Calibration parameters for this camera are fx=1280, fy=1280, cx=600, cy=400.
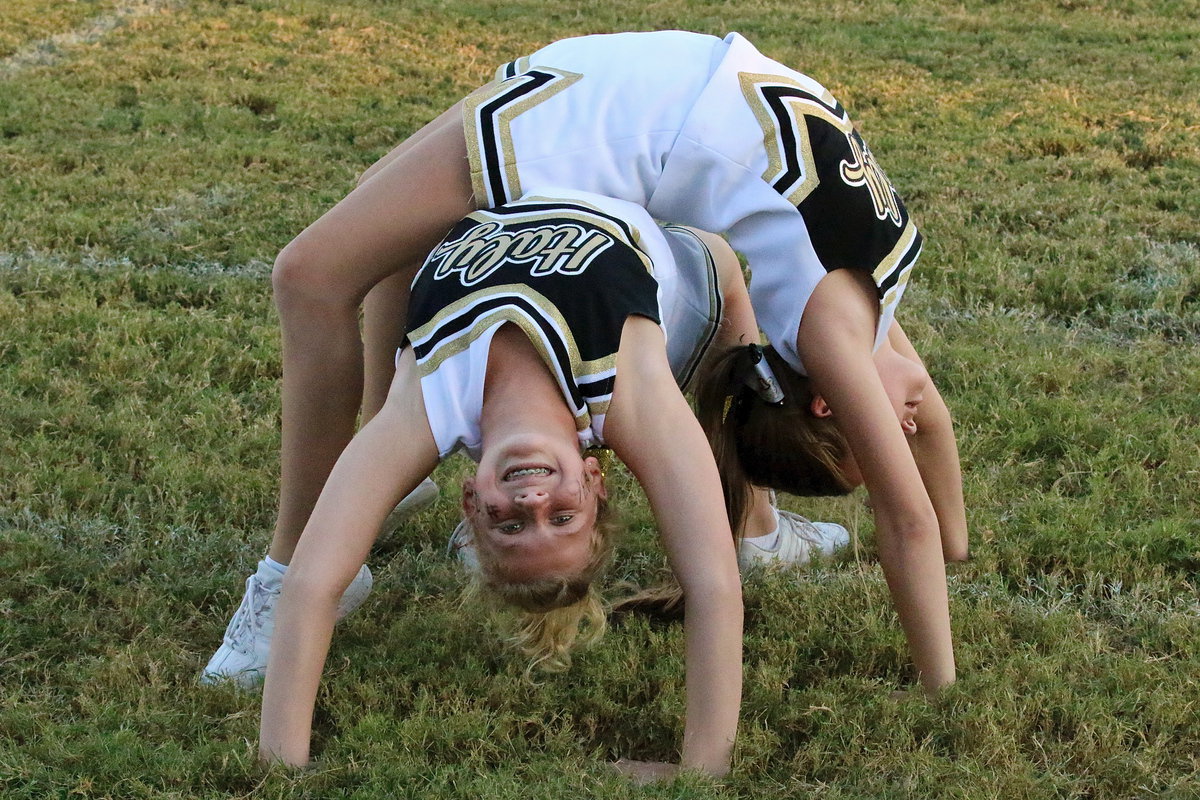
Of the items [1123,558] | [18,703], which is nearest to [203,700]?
[18,703]

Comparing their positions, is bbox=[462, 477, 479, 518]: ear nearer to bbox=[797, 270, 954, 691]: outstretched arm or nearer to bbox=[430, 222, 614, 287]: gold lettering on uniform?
bbox=[430, 222, 614, 287]: gold lettering on uniform

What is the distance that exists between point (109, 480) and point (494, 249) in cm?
204

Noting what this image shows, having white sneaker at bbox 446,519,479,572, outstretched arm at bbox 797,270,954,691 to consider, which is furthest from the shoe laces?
outstretched arm at bbox 797,270,954,691

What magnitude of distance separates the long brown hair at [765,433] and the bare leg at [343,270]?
87cm

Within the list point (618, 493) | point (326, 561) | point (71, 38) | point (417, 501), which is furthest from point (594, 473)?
point (71, 38)

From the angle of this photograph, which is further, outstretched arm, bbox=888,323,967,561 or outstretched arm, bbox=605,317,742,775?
outstretched arm, bbox=888,323,967,561

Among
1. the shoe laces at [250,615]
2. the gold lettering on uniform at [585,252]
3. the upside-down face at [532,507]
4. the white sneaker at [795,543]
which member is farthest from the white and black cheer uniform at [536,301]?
the white sneaker at [795,543]

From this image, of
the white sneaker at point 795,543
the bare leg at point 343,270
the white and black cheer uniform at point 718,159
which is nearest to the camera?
the white and black cheer uniform at point 718,159

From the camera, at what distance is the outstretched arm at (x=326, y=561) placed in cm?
274

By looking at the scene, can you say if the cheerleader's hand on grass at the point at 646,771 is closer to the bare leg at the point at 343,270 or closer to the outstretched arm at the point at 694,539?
the outstretched arm at the point at 694,539

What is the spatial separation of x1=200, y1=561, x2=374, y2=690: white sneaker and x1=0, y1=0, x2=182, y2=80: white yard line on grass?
6.86 m

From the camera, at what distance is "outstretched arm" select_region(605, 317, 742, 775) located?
9.05 feet

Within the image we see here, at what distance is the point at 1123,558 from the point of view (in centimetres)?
384

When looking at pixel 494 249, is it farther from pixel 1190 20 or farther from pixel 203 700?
pixel 1190 20
